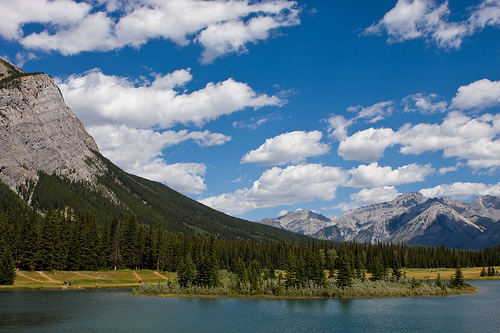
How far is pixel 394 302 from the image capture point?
8062 centimetres

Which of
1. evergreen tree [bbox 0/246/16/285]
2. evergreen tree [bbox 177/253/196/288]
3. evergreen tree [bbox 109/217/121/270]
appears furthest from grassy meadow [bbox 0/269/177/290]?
evergreen tree [bbox 177/253/196/288]

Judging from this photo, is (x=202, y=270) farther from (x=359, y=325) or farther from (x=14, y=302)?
(x=359, y=325)

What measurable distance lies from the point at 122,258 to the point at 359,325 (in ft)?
322

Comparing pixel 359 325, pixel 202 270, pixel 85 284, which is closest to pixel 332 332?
pixel 359 325

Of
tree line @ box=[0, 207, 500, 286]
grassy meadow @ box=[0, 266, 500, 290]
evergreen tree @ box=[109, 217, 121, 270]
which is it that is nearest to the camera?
tree line @ box=[0, 207, 500, 286]

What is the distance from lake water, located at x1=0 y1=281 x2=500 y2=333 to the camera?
53500 millimetres

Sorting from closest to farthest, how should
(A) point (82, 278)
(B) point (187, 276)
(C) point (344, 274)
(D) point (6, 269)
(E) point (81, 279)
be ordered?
(C) point (344, 274)
(D) point (6, 269)
(B) point (187, 276)
(E) point (81, 279)
(A) point (82, 278)

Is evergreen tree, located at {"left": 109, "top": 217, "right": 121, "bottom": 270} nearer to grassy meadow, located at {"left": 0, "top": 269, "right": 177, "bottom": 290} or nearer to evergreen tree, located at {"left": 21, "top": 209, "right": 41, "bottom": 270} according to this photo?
grassy meadow, located at {"left": 0, "top": 269, "right": 177, "bottom": 290}

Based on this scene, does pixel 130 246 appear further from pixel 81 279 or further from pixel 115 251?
pixel 81 279

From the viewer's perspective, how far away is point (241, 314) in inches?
2574

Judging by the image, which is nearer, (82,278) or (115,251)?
(82,278)

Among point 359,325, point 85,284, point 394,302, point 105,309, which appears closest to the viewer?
point 359,325

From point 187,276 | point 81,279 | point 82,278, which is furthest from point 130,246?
point 187,276

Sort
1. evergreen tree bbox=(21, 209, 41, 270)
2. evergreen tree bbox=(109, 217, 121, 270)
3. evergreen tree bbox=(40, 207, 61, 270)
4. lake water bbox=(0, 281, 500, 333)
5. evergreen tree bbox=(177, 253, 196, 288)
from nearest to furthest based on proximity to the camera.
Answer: lake water bbox=(0, 281, 500, 333), evergreen tree bbox=(177, 253, 196, 288), evergreen tree bbox=(21, 209, 41, 270), evergreen tree bbox=(40, 207, 61, 270), evergreen tree bbox=(109, 217, 121, 270)
